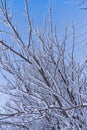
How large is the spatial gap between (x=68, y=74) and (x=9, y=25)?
147 cm

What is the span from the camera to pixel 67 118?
13.5 ft

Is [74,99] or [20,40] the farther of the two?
[74,99]

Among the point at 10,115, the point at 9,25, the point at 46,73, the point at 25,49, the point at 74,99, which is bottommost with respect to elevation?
the point at 10,115

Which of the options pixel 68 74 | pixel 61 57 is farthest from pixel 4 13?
pixel 68 74

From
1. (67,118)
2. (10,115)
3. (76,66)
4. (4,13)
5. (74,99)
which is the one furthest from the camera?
(76,66)

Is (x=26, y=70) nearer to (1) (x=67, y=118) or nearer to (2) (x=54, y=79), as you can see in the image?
(2) (x=54, y=79)

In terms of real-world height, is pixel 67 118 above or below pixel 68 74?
below

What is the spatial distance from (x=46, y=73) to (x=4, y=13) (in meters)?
1.13

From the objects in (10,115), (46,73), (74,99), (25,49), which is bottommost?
(10,115)

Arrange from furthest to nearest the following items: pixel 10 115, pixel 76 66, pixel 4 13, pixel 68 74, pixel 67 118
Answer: pixel 76 66 < pixel 68 74 < pixel 67 118 < pixel 4 13 < pixel 10 115

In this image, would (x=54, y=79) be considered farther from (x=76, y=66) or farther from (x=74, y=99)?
(x=76, y=66)

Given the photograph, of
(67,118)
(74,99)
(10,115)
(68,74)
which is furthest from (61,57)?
(10,115)

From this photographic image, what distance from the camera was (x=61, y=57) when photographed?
182 inches

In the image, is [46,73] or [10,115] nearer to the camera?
[10,115]
